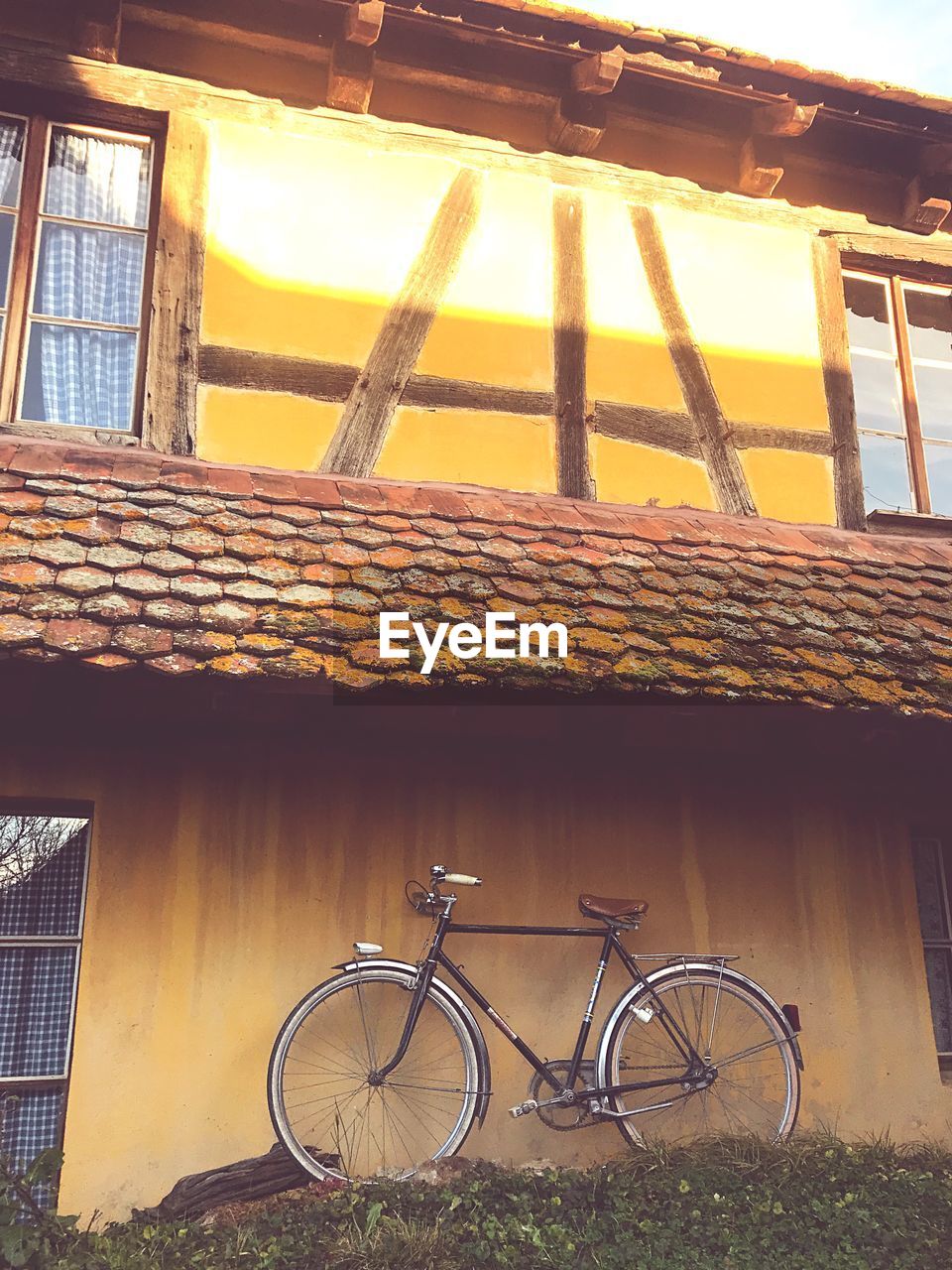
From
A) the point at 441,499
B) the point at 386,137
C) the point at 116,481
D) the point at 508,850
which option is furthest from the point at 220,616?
the point at 386,137

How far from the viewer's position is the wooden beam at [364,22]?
16.6 ft

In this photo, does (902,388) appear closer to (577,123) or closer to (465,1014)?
(577,123)

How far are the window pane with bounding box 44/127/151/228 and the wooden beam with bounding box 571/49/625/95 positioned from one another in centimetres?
215

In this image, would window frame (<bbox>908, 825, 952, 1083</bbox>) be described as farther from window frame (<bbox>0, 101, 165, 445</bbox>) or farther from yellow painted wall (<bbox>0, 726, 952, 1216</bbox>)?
window frame (<bbox>0, 101, 165, 445</bbox>)

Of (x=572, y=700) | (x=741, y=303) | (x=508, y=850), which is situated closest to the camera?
(x=572, y=700)

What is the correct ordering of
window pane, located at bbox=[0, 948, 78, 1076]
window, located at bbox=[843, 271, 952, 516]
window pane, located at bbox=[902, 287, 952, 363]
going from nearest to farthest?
window pane, located at bbox=[0, 948, 78, 1076]
window, located at bbox=[843, 271, 952, 516]
window pane, located at bbox=[902, 287, 952, 363]

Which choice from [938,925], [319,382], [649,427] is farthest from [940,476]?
[319,382]

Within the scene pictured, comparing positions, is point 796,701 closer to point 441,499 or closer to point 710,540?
point 710,540

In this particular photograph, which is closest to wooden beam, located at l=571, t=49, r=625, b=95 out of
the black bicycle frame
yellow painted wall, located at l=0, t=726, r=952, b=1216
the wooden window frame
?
yellow painted wall, located at l=0, t=726, r=952, b=1216

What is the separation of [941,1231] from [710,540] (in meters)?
2.91

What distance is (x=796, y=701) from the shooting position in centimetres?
440

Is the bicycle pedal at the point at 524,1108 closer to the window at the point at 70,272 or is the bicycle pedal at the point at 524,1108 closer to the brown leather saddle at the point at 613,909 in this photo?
the brown leather saddle at the point at 613,909

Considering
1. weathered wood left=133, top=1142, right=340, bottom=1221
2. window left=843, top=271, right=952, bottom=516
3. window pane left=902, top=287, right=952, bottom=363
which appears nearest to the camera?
weathered wood left=133, top=1142, right=340, bottom=1221

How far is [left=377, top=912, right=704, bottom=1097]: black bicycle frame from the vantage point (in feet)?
14.4
